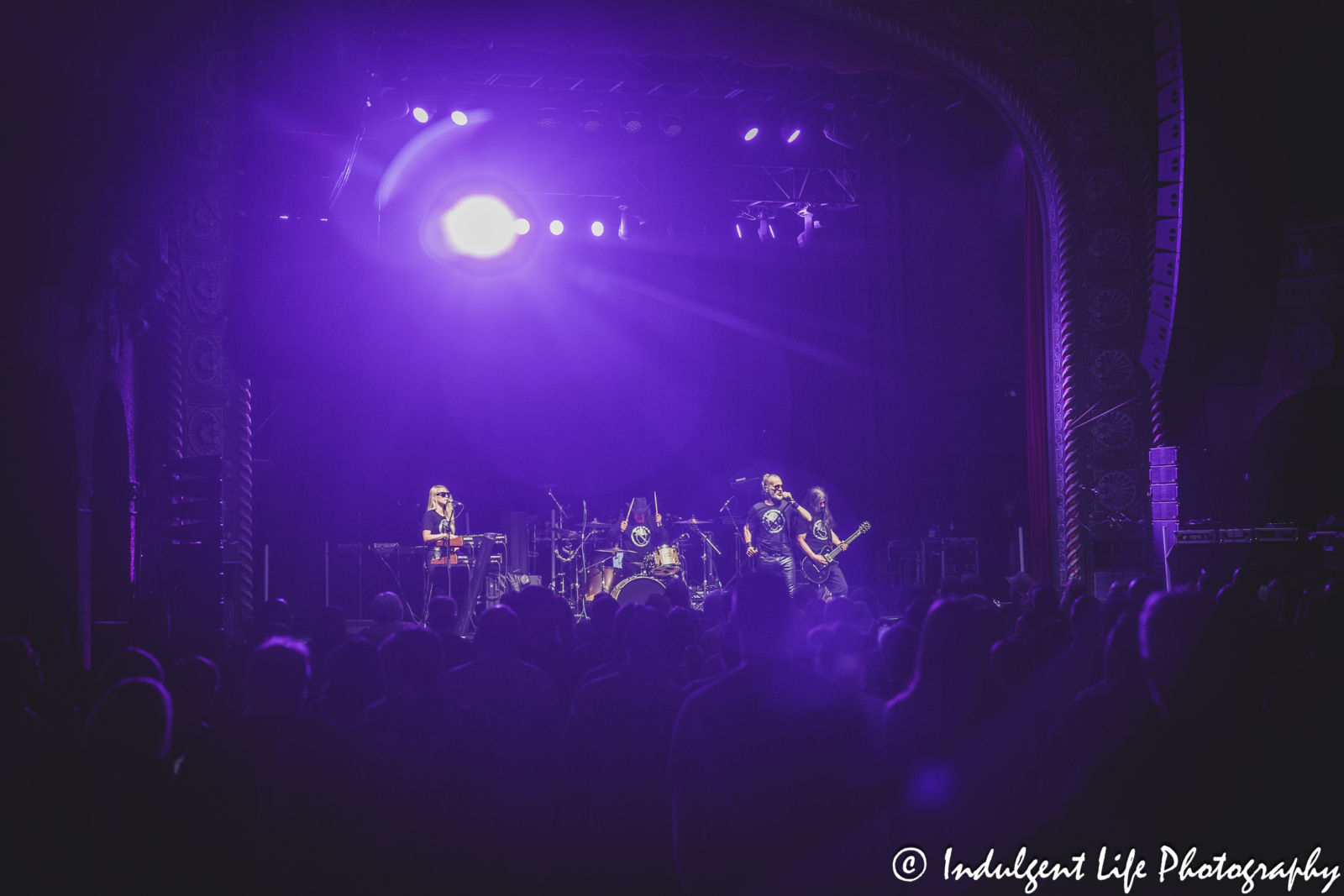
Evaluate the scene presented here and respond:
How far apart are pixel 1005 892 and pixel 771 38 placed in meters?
10.0

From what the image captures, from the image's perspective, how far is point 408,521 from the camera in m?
15.8

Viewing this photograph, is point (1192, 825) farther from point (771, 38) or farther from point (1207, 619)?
point (771, 38)

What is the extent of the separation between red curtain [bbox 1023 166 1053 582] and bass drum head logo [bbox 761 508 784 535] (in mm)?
2927

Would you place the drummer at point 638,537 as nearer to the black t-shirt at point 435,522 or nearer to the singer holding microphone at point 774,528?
the singer holding microphone at point 774,528

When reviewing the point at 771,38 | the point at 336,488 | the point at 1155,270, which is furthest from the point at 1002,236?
the point at 336,488

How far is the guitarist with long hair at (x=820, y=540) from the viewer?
1274 centimetres

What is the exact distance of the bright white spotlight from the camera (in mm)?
15734

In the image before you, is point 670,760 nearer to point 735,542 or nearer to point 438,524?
point 438,524

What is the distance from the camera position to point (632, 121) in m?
14.6

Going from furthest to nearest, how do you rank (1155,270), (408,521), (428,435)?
1. (428,435)
2. (408,521)
3. (1155,270)

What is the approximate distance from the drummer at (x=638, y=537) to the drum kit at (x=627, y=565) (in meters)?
0.01

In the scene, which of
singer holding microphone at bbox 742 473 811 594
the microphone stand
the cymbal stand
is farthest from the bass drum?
the microphone stand
